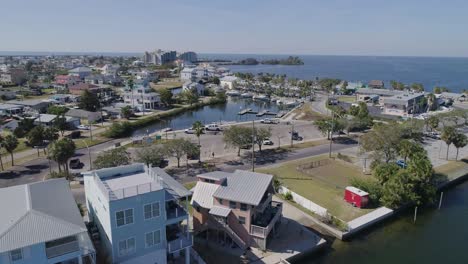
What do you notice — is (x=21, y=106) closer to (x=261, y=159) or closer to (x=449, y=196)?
(x=261, y=159)

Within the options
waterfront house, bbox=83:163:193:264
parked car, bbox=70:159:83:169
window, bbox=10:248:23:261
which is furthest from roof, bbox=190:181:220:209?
parked car, bbox=70:159:83:169

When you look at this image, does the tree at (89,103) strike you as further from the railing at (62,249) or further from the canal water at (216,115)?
the railing at (62,249)

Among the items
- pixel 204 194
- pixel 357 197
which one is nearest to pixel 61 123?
pixel 204 194

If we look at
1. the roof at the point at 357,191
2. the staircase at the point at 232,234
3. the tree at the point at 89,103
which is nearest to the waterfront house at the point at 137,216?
the staircase at the point at 232,234

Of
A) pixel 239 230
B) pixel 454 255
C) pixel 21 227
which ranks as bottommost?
pixel 454 255

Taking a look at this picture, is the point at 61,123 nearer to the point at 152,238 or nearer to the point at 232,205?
the point at 232,205

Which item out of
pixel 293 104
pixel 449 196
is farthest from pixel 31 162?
pixel 293 104

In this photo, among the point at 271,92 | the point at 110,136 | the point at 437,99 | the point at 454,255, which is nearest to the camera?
the point at 454,255
